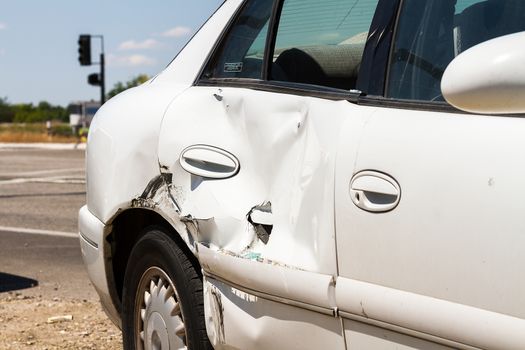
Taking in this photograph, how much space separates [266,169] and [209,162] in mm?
310

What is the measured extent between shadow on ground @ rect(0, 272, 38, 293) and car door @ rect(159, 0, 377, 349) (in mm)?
4057

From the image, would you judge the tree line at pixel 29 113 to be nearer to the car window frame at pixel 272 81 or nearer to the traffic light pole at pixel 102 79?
the traffic light pole at pixel 102 79

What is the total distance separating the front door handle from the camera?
8.75 feet

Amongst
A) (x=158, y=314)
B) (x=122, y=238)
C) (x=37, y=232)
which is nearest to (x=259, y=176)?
(x=158, y=314)

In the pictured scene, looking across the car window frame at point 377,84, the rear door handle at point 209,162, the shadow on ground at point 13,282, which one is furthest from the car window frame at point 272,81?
the shadow on ground at point 13,282

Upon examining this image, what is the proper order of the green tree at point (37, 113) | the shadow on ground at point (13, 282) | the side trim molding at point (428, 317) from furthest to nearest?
the green tree at point (37, 113), the shadow on ground at point (13, 282), the side trim molding at point (428, 317)

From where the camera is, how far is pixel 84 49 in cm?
4156

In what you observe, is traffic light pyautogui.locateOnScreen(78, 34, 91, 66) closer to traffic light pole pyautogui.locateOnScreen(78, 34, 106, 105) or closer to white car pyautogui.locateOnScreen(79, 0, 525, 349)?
traffic light pole pyautogui.locateOnScreen(78, 34, 106, 105)

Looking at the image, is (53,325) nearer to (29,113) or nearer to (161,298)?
(161,298)

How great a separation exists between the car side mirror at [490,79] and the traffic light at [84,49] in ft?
130

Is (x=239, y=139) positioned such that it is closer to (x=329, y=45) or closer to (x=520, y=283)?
(x=329, y=45)

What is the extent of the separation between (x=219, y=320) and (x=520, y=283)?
1300 mm

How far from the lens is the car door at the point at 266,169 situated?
2953 mm

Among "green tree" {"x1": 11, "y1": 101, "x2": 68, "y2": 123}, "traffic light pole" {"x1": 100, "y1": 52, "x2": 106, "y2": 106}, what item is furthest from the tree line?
"traffic light pole" {"x1": 100, "y1": 52, "x2": 106, "y2": 106}
